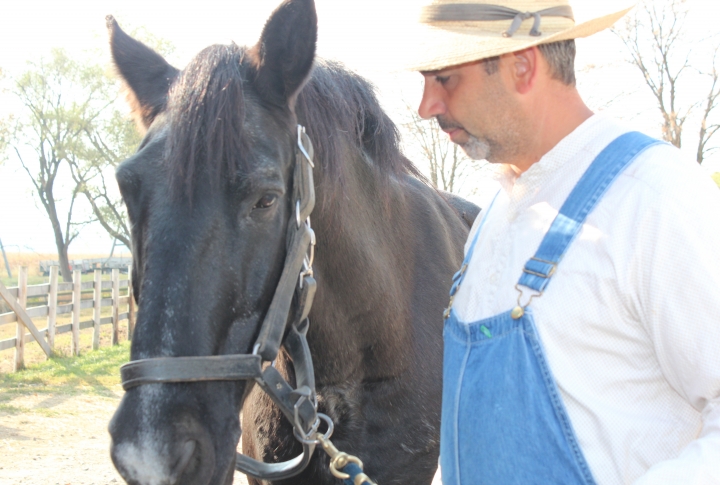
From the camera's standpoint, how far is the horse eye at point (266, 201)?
6.05 feet

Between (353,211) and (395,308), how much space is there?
1.51 ft

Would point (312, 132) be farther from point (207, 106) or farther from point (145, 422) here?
point (145, 422)

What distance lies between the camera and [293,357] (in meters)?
2.12

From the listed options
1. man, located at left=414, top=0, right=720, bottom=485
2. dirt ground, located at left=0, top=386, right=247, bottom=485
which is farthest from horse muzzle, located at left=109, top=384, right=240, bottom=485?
dirt ground, located at left=0, top=386, right=247, bottom=485

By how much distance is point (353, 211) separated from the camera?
A: 7.98 feet

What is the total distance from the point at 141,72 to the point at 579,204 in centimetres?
178

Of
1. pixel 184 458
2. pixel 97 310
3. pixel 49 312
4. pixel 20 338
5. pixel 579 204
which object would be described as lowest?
pixel 97 310

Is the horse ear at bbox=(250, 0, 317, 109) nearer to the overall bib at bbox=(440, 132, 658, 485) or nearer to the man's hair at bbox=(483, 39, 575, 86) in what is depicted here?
the man's hair at bbox=(483, 39, 575, 86)

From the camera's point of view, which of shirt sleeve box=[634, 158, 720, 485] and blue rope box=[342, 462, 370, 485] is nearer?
shirt sleeve box=[634, 158, 720, 485]

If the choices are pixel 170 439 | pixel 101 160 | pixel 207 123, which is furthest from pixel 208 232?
pixel 101 160

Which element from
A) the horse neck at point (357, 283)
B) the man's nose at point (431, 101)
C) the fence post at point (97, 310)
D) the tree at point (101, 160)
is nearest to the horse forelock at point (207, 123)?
the horse neck at point (357, 283)

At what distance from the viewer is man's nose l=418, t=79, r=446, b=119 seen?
1.74 meters

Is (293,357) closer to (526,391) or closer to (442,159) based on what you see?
(526,391)

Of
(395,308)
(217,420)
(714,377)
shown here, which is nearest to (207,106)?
(217,420)
